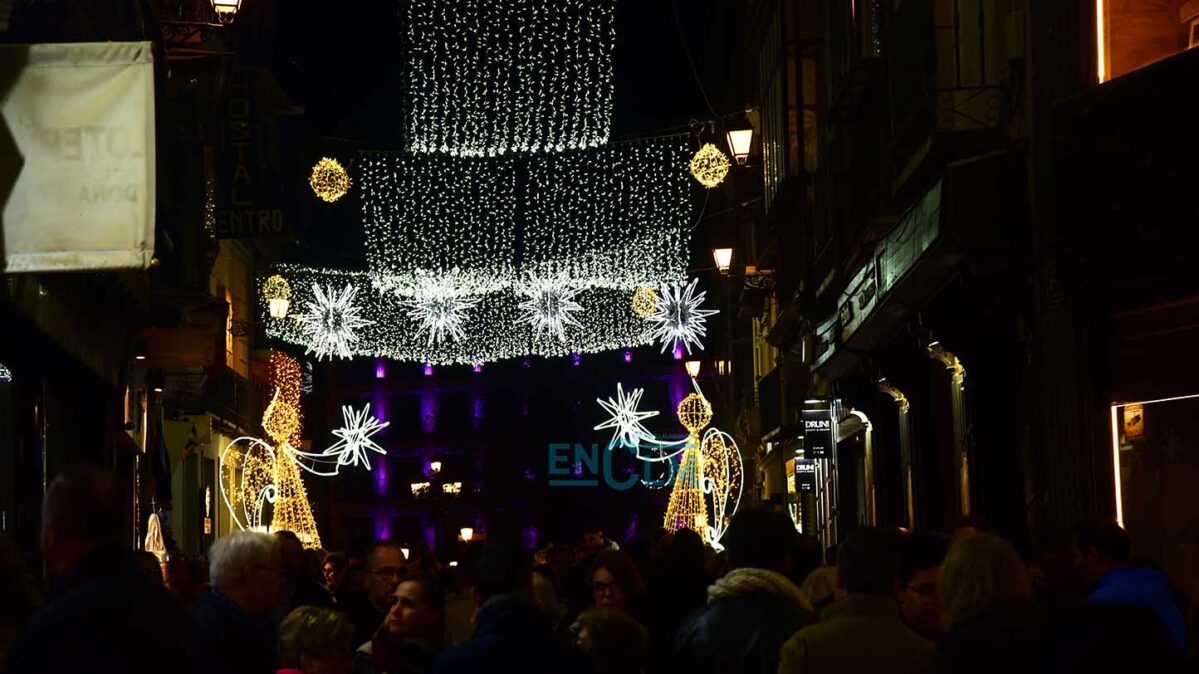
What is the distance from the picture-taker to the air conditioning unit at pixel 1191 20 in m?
13.6

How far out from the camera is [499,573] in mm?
7074

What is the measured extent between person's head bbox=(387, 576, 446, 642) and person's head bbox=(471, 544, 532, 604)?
1.21 meters

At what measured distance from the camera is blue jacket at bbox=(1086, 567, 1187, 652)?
778 centimetres

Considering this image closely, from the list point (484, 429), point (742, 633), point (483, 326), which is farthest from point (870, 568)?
point (484, 429)

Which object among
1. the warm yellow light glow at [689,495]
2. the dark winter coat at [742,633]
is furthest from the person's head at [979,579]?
the warm yellow light glow at [689,495]

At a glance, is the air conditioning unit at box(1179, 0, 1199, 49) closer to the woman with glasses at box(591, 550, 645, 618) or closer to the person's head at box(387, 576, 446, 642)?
the woman with glasses at box(591, 550, 645, 618)

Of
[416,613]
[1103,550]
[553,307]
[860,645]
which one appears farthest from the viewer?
[553,307]

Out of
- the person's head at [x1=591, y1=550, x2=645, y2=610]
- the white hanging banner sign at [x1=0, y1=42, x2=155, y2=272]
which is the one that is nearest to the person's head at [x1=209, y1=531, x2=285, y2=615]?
the person's head at [x1=591, y1=550, x2=645, y2=610]

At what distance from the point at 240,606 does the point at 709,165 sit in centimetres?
2274

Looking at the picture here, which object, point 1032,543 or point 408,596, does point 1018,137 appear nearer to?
point 1032,543

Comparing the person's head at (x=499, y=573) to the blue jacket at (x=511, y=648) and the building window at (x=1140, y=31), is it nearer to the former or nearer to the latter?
the blue jacket at (x=511, y=648)

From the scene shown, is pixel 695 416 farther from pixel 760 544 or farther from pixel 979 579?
pixel 979 579

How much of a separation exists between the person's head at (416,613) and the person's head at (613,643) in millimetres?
982

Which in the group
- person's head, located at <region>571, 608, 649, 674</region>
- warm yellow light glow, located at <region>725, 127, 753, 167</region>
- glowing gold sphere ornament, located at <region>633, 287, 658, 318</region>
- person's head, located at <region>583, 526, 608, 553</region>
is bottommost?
person's head, located at <region>571, 608, 649, 674</region>
